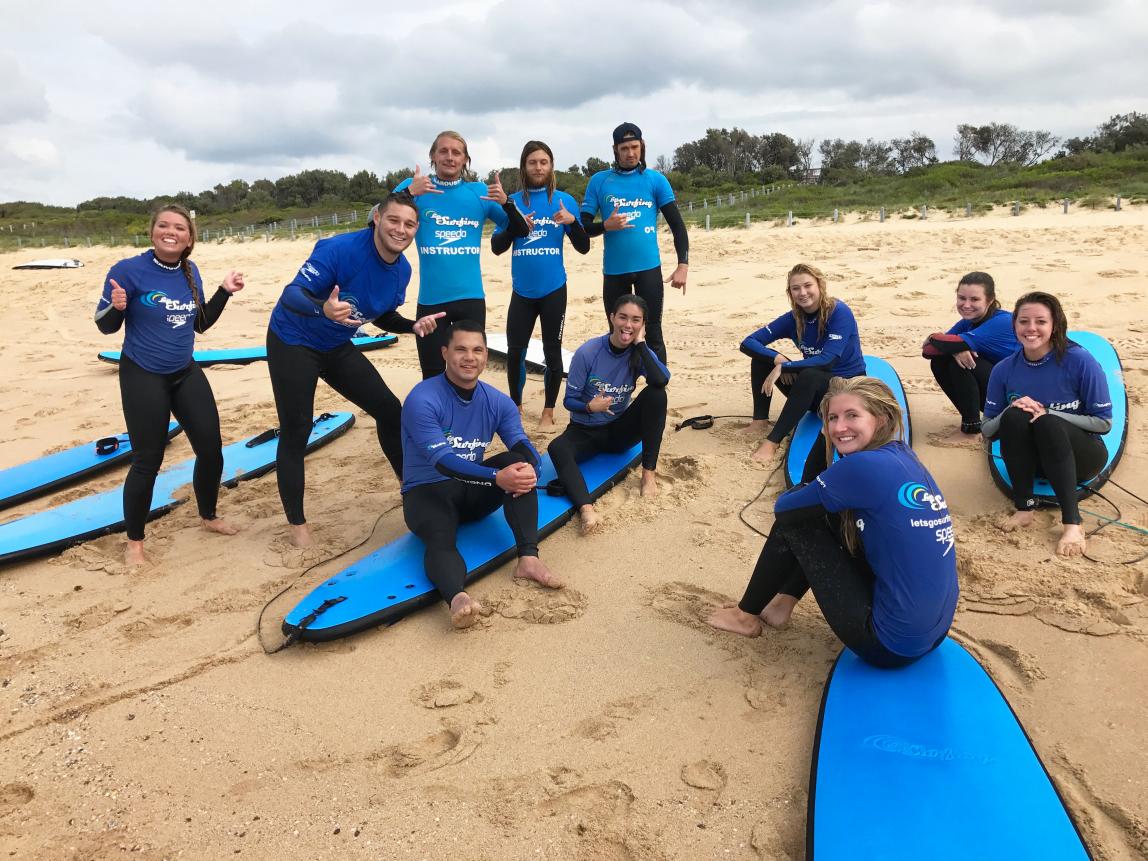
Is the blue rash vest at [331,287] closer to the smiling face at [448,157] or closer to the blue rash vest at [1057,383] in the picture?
the smiling face at [448,157]

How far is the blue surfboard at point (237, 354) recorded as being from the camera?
7.76m

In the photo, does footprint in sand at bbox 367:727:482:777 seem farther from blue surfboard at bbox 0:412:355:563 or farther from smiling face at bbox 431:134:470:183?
smiling face at bbox 431:134:470:183

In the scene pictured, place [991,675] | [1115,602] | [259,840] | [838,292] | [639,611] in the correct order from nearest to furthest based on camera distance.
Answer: [259,840] → [991,675] → [1115,602] → [639,611] → [838,292]

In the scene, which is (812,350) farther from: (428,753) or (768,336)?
(428,753)

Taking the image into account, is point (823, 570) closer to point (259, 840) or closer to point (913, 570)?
point (913, 570)

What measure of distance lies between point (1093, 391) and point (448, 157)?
3.46 metres

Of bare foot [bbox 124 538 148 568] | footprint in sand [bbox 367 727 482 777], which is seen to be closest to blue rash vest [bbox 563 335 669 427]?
footprint in sand [bbox 367 727 482 777]

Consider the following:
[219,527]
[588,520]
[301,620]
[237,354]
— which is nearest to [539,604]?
[588,520]

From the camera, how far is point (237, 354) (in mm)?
7934

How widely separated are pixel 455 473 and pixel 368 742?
1.16 m

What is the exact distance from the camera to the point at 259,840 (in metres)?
2.00

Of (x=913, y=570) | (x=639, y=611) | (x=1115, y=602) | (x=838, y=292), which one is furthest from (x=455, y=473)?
(x=838, y=292)

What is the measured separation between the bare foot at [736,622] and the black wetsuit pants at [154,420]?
2506mm

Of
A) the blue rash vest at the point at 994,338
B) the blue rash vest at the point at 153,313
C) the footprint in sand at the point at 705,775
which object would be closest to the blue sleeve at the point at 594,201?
the blue rash vest at the point at 994,338
